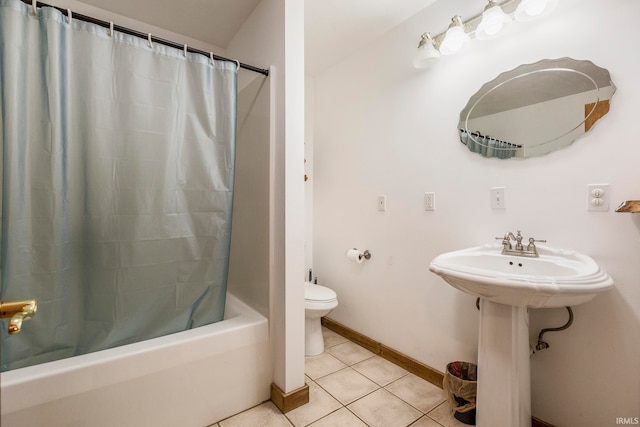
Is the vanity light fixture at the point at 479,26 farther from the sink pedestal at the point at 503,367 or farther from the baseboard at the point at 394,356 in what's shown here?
the baseboard at the point at 394,356

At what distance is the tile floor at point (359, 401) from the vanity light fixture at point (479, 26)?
1929 millimetres

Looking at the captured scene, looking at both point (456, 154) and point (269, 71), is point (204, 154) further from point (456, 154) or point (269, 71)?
point (456, 154)

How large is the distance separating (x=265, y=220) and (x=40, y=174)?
972 millimetres

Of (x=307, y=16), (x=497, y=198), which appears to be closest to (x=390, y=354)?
(x=497, y=198)

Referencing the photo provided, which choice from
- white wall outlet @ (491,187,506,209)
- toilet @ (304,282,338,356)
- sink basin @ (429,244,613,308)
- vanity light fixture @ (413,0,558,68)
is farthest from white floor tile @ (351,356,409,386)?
vanity light fixture @ (413,0,558,68)

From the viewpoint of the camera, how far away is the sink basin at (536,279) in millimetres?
962

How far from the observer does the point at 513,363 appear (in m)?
1.15

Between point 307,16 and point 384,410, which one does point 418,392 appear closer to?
point 384,410

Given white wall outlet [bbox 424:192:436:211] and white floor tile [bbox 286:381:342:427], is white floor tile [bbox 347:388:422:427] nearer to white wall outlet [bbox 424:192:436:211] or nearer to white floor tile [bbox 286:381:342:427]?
white floor tile [bbox 286:381:342:427]

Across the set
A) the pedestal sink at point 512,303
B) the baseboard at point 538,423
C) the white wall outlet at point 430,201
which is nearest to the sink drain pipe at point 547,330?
the pedestal sink at point 512,303

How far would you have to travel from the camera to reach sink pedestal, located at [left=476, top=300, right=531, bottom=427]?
1.16 metres

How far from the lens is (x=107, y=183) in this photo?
4.33 feet

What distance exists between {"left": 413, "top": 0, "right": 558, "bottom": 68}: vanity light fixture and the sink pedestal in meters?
1.30

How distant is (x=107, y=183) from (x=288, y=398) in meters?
1.38
